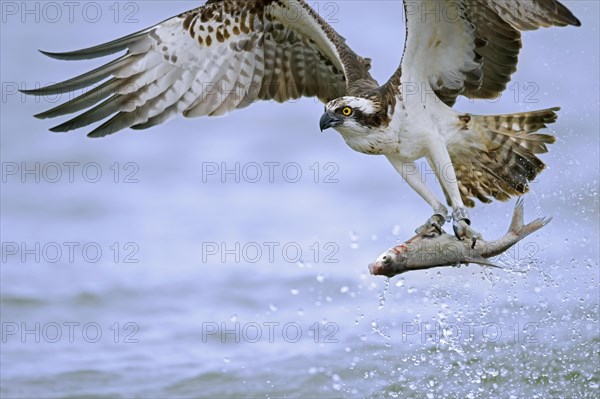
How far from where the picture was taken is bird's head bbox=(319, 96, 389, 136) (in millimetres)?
8984

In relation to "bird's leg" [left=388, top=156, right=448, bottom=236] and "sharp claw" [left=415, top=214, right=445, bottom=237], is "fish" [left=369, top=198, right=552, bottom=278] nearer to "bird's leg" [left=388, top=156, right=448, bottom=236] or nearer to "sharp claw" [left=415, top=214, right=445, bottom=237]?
"sharp claw" [left=415, top=214, right=445, bottom=237]

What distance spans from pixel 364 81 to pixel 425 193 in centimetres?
102

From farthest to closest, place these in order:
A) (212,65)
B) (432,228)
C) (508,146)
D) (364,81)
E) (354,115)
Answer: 1. (212,65)
2. (364,81)
3. (508,146)
4. (354,115)
5. (432,228)

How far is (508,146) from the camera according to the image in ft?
31.3

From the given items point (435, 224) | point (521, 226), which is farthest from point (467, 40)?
point (521, 226)

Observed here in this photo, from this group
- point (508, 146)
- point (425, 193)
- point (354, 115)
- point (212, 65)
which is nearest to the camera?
point (354, 115)

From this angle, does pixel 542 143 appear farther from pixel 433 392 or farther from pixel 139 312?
pixel 139 312

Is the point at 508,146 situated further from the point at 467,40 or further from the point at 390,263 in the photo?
the point at 390,263

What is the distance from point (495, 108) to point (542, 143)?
610 cm

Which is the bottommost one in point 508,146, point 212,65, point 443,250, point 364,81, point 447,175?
point 443,250

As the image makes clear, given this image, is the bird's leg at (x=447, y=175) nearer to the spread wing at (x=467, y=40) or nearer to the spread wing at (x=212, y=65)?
the spread wing at (x=467, y=40)

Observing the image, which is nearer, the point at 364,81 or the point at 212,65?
the point at 364,81

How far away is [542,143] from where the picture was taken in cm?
954

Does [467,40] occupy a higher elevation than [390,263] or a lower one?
higher
